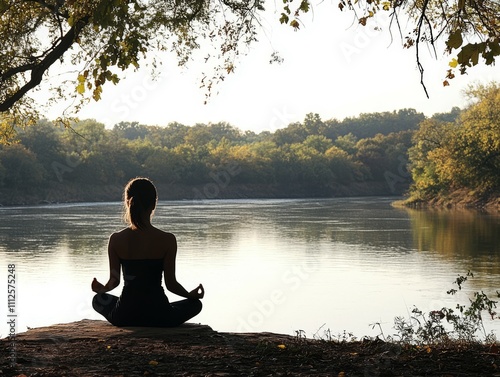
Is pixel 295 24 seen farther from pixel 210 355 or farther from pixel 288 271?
pixel 288 271

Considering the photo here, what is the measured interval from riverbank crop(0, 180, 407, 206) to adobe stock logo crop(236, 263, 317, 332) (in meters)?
61.4

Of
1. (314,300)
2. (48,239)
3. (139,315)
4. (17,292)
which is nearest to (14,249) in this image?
(48,239)

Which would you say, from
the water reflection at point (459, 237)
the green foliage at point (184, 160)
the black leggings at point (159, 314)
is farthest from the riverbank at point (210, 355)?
the green foliage at point (184, 160)

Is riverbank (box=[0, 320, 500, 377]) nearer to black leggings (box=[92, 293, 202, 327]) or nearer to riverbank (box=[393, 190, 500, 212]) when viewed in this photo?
black leggings (box=[92, 293, 202, 327])

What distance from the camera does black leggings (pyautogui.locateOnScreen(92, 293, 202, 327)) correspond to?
663 cm

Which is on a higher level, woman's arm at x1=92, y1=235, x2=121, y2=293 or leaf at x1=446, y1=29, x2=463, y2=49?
leaf at x1=446, y1=29, x2=463, y2=49

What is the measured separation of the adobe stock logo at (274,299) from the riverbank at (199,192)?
202ft

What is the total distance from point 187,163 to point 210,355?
10564cm

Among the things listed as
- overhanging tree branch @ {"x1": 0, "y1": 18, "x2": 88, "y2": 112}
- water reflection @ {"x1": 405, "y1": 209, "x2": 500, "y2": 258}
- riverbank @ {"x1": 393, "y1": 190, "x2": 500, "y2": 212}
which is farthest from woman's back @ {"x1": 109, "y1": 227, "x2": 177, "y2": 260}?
riverbank @ {"x1": 393, "y1": 190, "x2": 500, "y2": 212}

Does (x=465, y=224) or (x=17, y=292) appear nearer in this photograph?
(x=17, y=292)

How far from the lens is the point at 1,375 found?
509 centimetres

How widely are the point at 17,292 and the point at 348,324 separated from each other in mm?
7940

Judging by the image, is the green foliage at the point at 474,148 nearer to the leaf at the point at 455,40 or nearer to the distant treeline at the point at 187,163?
the distant treeline at the point at 187,163

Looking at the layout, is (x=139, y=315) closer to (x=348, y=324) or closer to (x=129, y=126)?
(x=348, y=324)
